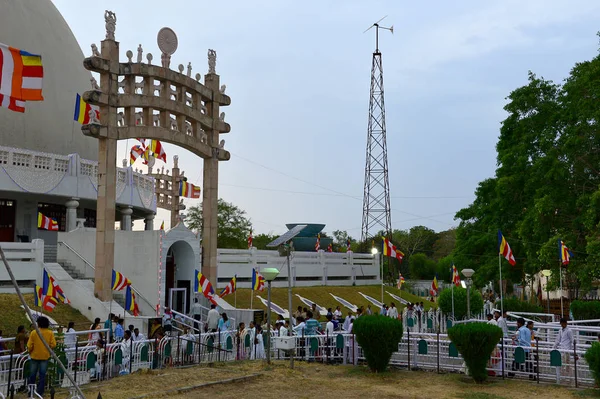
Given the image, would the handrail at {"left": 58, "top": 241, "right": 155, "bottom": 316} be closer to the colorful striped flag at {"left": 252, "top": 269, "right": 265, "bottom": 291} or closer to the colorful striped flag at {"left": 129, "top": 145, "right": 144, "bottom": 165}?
the colorful striped flag at {"left": 252, "top": 269, "right": 265, "bottom": 291}

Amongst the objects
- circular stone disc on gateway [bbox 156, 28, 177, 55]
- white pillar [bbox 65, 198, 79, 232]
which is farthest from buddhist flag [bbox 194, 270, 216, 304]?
white pillar [bbox 65, 198, 79, 232]

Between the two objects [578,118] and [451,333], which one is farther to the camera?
[578,118]

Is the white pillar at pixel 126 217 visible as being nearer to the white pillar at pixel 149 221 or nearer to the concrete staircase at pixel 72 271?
the white pillar at pixel 149 221

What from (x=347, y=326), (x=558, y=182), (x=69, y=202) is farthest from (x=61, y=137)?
(x=558, y=182)

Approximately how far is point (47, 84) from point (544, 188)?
2488 cm

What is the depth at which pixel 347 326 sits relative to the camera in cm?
2109

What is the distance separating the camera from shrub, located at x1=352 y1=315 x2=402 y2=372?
54.3ft

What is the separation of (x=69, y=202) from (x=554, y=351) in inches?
907

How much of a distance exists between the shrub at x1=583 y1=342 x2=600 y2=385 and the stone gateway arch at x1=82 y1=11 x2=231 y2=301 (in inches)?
616

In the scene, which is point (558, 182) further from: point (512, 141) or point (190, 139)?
point (190, 139)

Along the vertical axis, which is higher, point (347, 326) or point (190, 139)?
point (190, 139)

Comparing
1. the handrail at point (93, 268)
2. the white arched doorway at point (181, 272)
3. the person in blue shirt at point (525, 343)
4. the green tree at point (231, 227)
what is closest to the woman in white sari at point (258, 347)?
the handrail at point (93, 268)

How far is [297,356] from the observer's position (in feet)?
64.2

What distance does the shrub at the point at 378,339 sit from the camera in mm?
16562
